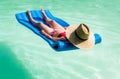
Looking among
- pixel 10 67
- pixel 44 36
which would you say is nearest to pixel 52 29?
pixel 44 36

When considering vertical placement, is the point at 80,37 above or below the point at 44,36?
above

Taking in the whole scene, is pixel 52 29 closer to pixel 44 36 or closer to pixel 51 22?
pixel 51 22

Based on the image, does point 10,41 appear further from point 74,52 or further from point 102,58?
point 102,58

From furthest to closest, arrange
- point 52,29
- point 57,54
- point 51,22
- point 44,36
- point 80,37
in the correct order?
point 57,54, point 51,22, point 52,29, point 44,36, point 80,37

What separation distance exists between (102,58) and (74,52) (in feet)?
2.52

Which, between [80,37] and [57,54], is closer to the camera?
[80,37]

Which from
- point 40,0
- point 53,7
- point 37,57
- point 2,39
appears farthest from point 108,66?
point 40,0

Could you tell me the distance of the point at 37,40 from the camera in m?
8.05

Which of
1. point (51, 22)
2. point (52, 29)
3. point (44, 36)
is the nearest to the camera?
point (44, 36)

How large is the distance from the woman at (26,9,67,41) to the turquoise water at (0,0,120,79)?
826 millimetres

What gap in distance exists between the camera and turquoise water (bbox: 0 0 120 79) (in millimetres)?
6676

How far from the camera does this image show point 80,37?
6.10 meters

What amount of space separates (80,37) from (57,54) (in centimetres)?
154

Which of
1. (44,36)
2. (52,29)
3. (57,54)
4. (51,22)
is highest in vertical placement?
(51,22)
